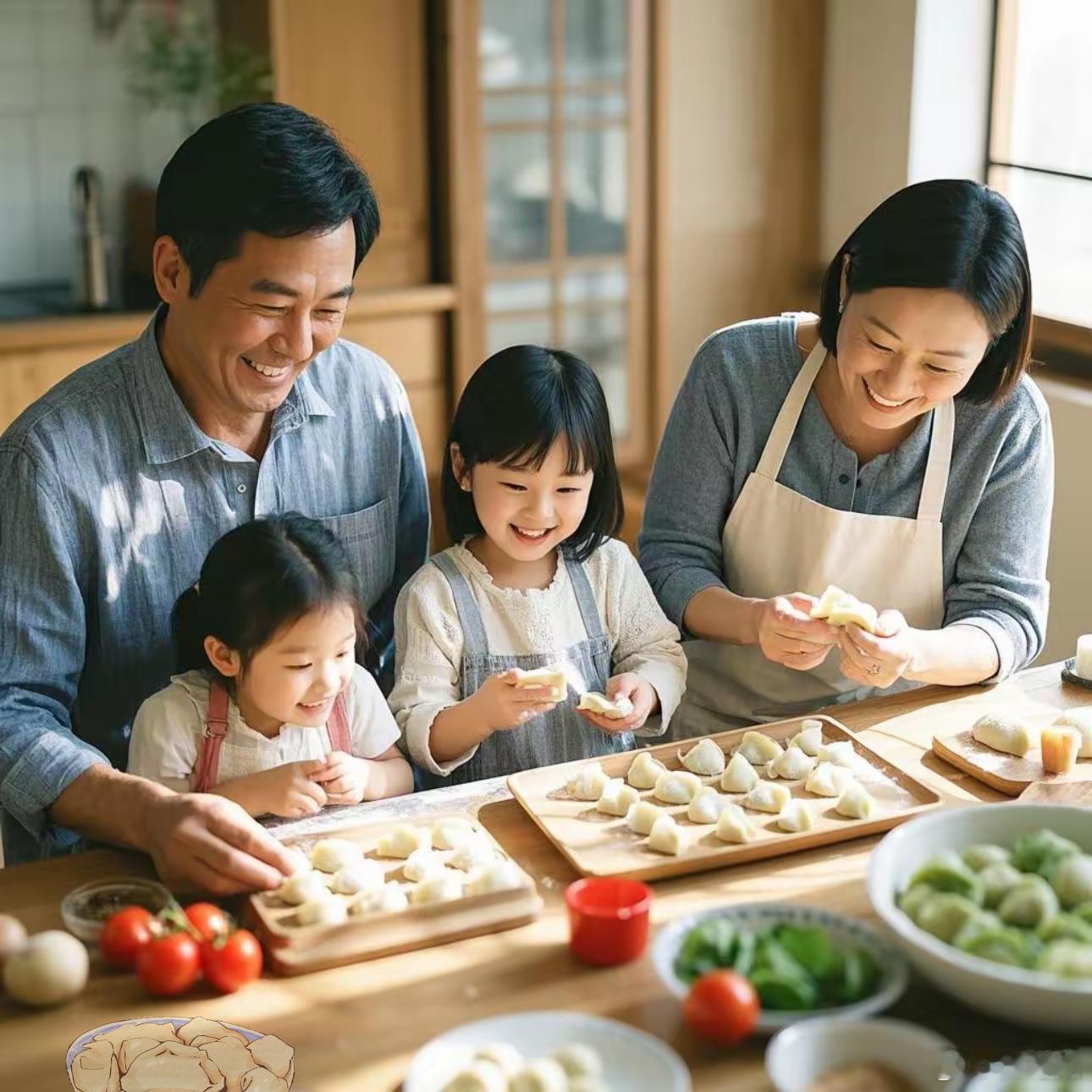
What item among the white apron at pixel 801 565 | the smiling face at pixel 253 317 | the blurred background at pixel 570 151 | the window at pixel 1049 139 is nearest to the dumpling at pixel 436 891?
the smiling face at pixel 253 317

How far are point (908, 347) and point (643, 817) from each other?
736 mm

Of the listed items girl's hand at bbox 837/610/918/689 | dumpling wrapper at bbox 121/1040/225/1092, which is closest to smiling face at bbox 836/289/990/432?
girl's hand at bbox 837/610/918/689

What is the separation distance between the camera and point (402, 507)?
7.26 ft

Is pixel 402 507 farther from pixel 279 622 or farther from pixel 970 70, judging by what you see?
pixel 970 70

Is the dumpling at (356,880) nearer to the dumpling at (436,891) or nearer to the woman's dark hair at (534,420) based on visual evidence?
the dumpling at (436,891)

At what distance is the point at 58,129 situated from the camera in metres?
4.18

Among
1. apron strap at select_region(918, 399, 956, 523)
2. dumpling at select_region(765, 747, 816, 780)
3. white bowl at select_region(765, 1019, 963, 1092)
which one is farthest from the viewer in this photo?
apron strap at select_region(918, 399, 956, 523)

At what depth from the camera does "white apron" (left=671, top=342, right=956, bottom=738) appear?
2131 mm

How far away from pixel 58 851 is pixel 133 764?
0.23 meters

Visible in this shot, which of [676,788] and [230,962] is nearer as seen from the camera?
[230,962]

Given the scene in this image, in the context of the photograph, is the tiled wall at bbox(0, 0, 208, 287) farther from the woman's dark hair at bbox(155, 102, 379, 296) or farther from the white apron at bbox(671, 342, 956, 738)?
the white apron at bbox(671, 342, 956, 738)

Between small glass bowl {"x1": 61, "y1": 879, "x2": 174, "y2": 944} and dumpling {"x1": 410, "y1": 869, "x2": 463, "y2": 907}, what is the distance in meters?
0.24

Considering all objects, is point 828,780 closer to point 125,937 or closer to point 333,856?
point 333,856

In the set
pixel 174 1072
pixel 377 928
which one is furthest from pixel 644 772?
pixel 174 1072
